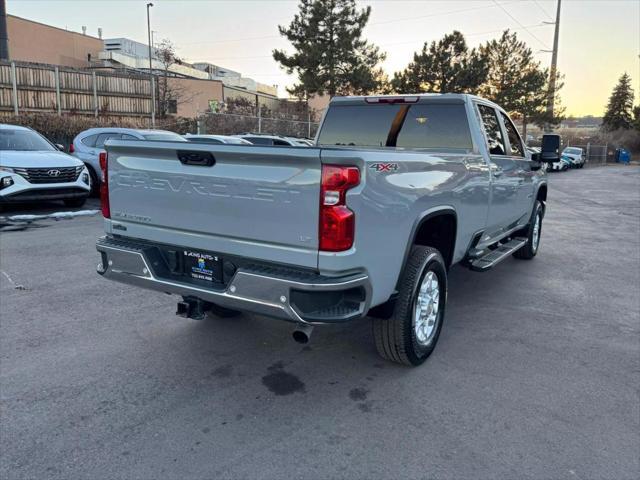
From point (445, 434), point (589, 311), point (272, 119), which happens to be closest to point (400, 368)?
point (445, 434)

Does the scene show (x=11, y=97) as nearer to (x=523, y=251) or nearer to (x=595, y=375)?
(x=523, y=251)

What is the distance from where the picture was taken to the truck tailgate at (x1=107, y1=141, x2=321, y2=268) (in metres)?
2.99

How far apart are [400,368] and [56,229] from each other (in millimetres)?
7134

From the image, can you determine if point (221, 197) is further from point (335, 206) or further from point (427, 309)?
point (427, 309)

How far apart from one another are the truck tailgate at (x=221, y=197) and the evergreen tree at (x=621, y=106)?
256 feet

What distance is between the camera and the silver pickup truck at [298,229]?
297cm

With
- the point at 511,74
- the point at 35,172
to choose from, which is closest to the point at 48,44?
the point at 511,74

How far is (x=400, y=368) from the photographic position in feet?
13.0

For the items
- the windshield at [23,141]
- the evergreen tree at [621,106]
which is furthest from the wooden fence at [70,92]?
the evergreen tree at [621,106]

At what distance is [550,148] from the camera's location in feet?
21.9

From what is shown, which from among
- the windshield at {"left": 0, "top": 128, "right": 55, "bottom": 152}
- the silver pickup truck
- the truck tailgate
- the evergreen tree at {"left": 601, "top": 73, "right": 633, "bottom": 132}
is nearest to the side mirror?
the silver pickup truck

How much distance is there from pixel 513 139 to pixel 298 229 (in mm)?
4249

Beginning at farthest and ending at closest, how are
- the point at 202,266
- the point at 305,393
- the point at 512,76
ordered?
the point at 512,76, the point at 305,393, the point at 202,266

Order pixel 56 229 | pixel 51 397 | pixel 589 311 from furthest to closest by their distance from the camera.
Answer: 1. pixel 56 229
2. pixel 589 311
3. pixel 51 397
